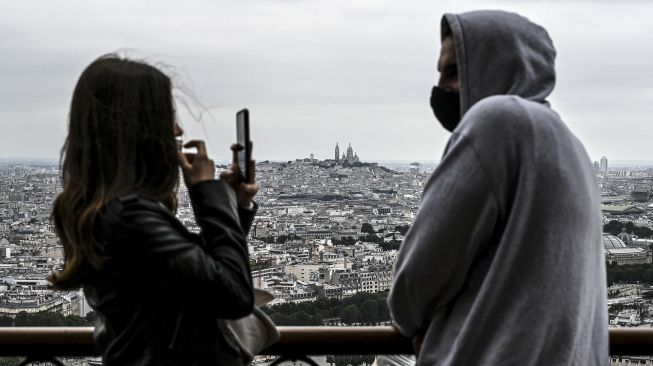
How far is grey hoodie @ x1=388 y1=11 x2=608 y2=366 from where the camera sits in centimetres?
119

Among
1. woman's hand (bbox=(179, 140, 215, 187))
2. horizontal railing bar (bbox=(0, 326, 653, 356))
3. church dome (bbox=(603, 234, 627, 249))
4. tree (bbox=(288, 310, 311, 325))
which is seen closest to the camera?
woman's hand (bbox=(179, 140, 215, 187))

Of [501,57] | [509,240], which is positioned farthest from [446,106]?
[509,240]

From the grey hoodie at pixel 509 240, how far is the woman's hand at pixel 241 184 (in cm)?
34

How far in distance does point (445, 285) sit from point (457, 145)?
0.22 m

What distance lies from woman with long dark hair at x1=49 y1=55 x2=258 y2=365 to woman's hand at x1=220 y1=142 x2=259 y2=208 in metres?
0.11

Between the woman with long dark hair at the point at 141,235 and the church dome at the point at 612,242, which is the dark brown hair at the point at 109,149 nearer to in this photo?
the woman with long dark hair at the point at 141,235

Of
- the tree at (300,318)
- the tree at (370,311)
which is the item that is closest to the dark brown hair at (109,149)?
the tree at (300,318)

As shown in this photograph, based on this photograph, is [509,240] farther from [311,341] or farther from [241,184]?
[311,341]

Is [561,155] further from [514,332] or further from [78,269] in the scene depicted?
[78,269]

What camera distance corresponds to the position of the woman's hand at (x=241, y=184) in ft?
4.75

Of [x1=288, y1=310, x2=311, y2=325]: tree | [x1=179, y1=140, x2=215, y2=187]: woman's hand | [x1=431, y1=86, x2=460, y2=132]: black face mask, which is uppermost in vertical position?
[x1=431, y1=86, x2=460, y2=132]: black face mask

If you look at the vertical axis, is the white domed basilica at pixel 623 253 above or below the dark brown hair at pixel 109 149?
below

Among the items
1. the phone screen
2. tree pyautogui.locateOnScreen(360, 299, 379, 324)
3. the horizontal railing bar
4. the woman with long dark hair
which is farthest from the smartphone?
tree pyautogui.locateOnScreen(360, 299, 379, 324)

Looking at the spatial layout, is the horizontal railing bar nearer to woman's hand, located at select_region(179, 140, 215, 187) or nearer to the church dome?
woman's hand, located at select_region(179, 140, 215, 187)
